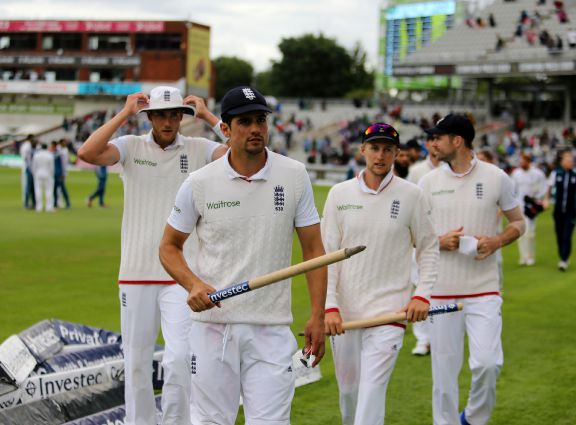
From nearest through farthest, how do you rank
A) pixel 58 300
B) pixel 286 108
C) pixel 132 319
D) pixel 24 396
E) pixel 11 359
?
pixel 132 319 → pixel 24 396 → pixel 11 359 → pixel 58 300 → pixel 286 108

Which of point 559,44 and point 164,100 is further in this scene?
point 559,44

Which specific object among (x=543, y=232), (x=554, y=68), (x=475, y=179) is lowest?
(x=543, y=232)

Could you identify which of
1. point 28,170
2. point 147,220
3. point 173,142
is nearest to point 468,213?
point 173,142

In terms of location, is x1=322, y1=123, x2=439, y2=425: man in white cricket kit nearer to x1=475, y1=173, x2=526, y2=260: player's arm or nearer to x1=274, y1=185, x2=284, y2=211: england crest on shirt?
x1=475, y1=173, x2=526, y2=260: player's arm

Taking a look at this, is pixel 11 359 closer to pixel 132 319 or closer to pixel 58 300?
pixel 132 319

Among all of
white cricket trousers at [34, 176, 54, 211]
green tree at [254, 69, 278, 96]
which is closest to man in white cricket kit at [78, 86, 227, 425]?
white cricket trousers at [34, 176, 54, 211]

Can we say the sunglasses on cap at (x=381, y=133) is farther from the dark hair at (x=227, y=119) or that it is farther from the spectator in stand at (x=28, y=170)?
the spectator in stand at (x=28, y=170)

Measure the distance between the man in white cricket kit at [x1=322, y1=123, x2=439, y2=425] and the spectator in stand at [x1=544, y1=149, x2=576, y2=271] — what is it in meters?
12.0

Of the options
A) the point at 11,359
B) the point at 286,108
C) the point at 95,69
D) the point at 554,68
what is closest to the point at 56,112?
the point at 95,69

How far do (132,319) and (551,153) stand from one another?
131 ft

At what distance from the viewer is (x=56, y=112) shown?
7919 cm

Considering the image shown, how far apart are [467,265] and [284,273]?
307 cm

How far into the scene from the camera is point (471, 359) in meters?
7.04

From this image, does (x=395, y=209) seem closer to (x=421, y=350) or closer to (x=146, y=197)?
(x=146, y=197)
